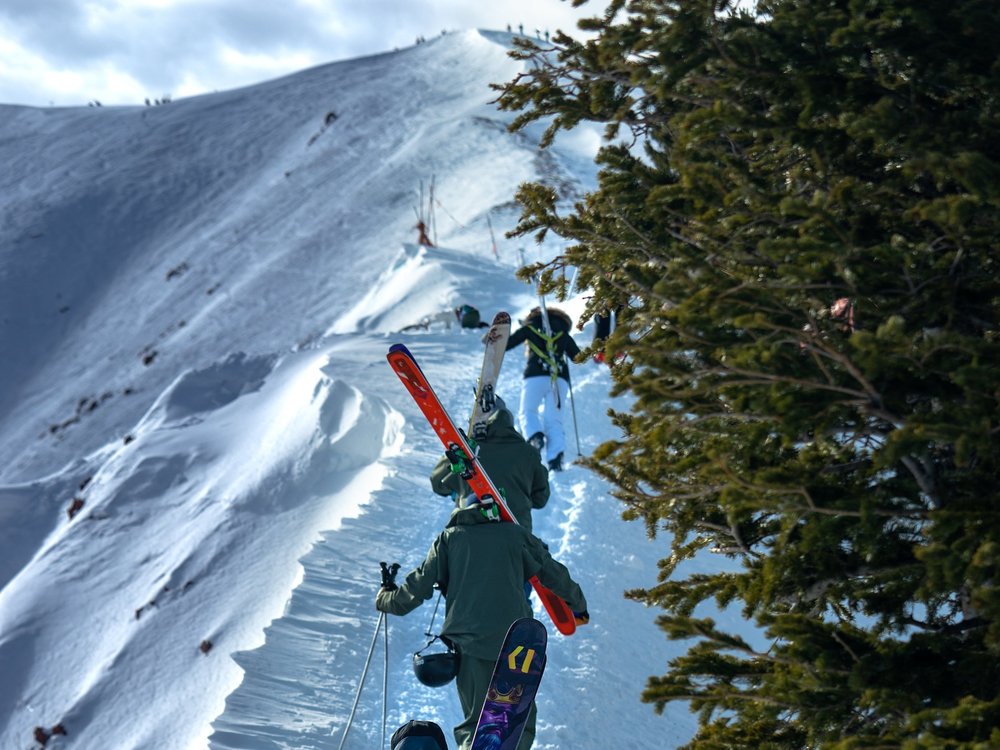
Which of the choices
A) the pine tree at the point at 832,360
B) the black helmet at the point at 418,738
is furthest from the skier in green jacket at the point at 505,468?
the pine tree at the point at 832,360

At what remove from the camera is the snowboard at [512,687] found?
6.02m

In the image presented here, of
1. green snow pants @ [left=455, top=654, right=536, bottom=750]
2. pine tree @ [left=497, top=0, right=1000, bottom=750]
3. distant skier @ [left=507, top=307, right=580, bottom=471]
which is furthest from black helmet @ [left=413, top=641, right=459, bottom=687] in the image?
distant skier @ [left=507, top=307, right=580, bottom=471]

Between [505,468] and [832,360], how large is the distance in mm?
3977

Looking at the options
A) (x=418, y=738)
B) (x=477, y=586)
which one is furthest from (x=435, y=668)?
(x=477, y=586)

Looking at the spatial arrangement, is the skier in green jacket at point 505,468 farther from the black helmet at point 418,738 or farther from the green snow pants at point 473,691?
the black helmet at point 418,738

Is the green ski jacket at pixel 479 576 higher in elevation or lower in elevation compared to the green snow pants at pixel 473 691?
higher

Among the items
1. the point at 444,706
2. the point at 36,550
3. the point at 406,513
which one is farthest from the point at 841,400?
the point at 36,550

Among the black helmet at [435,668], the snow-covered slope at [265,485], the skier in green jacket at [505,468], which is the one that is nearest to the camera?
the black helmet at [435,668]

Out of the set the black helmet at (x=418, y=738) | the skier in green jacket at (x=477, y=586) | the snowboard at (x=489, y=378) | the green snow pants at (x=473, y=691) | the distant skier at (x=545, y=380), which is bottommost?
the black helmet at (x=418, y=738)

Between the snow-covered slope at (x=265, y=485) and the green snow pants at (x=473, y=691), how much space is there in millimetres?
1875

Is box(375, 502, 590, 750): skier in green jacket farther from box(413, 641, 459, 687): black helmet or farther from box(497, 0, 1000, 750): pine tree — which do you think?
box(497, 0, 1000, 750): pine tree

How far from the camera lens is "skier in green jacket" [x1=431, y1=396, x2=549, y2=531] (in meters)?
8.14

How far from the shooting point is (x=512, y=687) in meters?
6.07

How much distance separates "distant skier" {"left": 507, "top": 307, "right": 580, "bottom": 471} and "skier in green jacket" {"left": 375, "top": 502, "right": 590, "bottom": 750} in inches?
227
